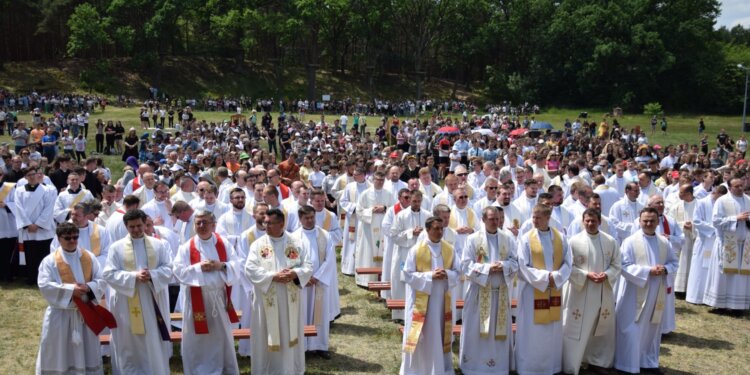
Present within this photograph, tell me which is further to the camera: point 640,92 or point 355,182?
point 640,92

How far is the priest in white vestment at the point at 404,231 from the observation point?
34.4 feet

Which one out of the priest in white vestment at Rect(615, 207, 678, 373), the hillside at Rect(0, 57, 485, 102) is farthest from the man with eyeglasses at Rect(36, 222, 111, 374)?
the hillside at Rect(0, 57, 485, 102)

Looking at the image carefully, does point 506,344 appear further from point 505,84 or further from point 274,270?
A: point 505,84

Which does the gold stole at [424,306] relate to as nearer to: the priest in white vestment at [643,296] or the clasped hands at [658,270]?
the priest in white vestment at [643,296]

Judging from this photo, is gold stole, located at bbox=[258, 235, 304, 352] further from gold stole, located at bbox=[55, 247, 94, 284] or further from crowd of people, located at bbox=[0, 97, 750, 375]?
gold stole, located at bbox=[55, 247, 94, 284]

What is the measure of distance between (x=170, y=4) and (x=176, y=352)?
5589cm

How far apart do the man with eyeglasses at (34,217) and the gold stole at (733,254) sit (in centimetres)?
1175

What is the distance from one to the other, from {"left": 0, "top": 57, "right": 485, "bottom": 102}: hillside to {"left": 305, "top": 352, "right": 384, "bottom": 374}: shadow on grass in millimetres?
52312

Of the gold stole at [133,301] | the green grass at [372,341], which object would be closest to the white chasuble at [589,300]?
the green grass at [372,341]

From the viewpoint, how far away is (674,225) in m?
10.2

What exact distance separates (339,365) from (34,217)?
680 cm

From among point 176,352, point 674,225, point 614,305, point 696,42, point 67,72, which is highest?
point 696,42

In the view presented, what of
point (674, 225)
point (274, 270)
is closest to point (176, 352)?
point (274, 270)

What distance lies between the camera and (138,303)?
7914 millimetres
